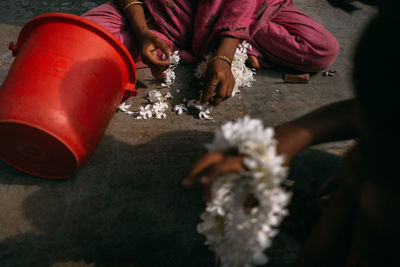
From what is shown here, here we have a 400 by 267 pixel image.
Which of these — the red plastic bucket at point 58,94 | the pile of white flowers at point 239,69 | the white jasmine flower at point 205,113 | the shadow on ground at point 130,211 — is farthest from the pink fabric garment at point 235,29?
the shadow on ground at point 130,211

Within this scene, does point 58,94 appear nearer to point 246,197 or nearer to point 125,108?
point 125,108

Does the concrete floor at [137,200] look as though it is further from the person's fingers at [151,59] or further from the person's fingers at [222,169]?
the person's fingers at [222,169]

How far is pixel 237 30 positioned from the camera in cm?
187

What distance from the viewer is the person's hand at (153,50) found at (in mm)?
1715

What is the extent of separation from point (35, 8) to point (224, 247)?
10.1ft

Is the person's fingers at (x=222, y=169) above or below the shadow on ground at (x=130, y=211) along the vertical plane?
above

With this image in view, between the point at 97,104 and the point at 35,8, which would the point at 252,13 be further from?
the point at 35,8

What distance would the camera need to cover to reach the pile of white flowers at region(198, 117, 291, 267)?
0.77m

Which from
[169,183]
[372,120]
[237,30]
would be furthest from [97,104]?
[372,120]

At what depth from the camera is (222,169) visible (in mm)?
738

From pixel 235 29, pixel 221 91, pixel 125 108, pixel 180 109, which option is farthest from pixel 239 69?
pixel 125 108

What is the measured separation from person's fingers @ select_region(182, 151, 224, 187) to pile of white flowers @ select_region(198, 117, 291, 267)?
55 millimetres

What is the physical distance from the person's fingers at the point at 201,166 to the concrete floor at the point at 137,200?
0.45 m

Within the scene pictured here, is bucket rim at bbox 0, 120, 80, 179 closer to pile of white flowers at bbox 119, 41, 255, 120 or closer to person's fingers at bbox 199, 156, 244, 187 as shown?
pile of white flowers at bbox 119, 41, 255, 120
